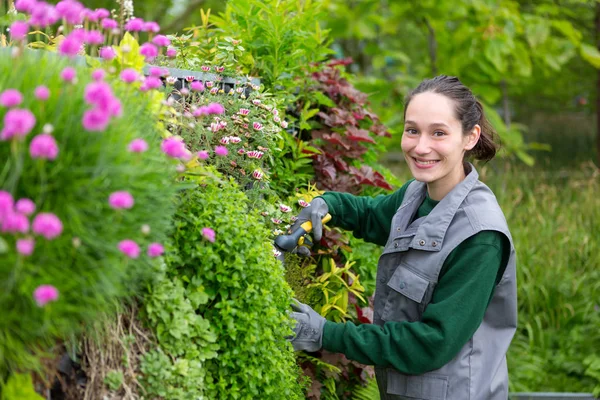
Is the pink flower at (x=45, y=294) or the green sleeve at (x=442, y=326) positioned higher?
the pink flower at (x=45, y=294)

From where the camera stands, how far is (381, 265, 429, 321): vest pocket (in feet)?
8.46

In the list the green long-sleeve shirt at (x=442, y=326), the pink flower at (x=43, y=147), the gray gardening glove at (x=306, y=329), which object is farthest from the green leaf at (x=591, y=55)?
the pink flower at (x=43, y=147)

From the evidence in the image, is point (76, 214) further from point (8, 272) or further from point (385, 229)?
point (385, 229)

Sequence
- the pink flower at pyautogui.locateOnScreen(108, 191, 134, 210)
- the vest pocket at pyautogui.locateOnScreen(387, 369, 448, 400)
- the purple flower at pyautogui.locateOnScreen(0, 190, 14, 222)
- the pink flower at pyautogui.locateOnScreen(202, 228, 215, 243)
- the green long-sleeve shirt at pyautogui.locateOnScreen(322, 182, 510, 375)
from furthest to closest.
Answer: the vest pocket at pyautogui.locateOnScreen(387, 369, 448, 400) → the green long-sleeve shirt at pyautogui.locateOnScreen(322, 182, 510, 375) → the pink flower at pyautogui.locateOnScreen(202, 228, 215, 243) → the pink flower at pyautogui.locateOnScreen(108, 191, 134, 210) → the purple flower at pyautogui.locateOnScreen(0, 190, 14, 222)

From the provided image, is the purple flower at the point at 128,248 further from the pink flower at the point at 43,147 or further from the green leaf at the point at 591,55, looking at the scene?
the green leaf at the point at 591,55

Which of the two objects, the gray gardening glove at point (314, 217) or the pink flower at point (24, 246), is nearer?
the pink flower at point (24, 246)

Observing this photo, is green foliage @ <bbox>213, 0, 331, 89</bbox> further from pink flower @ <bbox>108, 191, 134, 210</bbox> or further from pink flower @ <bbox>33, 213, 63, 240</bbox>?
pink flower @ <bbox>33, 213, 63, 240</bbox>

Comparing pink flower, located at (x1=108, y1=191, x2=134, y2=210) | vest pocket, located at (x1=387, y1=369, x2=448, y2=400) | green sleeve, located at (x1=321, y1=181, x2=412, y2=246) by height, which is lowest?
vest pocket, located at (x1=387, y1=369, x2=448, y2=400)

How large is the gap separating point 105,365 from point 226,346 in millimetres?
442

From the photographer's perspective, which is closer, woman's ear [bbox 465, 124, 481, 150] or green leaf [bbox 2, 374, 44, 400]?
green leaf [bbox 2, 374, 44, 400]

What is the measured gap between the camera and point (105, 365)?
1898 millimetres

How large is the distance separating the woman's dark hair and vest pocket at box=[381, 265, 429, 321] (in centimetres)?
63

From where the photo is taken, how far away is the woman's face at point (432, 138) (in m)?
2.65

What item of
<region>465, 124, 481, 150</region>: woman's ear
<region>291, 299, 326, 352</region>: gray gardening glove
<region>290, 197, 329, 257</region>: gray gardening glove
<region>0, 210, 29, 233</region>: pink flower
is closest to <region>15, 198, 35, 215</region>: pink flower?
<region>0, 210, 29, 233</region>: pink flower
